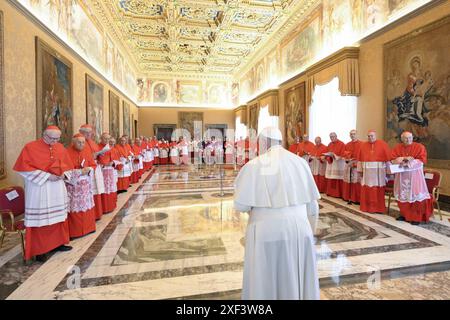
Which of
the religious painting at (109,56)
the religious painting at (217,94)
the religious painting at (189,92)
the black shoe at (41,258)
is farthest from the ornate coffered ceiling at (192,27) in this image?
the black shoe at (41,258)

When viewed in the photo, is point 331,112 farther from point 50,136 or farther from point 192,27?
point 50,136

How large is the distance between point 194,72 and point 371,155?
17.4 meters

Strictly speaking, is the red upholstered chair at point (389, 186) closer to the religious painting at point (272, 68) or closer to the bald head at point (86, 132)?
the bald head at point (86, 132)

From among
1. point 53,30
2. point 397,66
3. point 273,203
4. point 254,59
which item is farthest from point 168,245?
point 254,59

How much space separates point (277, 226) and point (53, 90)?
6919mm

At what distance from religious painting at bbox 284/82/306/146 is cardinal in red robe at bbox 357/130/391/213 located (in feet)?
17.5

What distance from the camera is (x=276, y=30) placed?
42.7 ft

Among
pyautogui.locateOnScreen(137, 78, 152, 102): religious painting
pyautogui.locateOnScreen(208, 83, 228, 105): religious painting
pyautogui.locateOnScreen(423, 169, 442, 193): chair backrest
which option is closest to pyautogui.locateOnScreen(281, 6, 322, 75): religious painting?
pyautogui.locateOnScreen(423, 169, 442, 193): chair backrest

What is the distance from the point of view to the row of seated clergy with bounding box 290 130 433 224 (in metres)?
5.35

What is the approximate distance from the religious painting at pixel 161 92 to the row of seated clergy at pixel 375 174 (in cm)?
1617

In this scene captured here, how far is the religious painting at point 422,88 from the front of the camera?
18.7 ft

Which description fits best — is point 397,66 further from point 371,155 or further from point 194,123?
point 194,123

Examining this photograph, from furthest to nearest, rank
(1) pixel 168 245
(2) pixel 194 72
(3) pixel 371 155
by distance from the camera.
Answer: (2) pixel 194 72, (3) pixel 371 155, (1) pixel 168 245

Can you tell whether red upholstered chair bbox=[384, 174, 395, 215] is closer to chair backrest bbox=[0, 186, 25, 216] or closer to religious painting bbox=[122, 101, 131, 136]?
chair backrest bbox=[0, 186, 25, 216]
